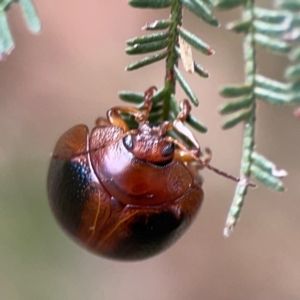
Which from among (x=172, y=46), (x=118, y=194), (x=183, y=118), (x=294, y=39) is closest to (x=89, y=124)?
(x=118, y=194)

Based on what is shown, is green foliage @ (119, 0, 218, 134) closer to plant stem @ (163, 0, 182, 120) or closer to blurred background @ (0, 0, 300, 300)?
plant stem @ (163, 0, 182, 120)

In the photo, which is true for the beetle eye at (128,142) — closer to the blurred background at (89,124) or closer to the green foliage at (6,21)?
the green foliage at (6,21)

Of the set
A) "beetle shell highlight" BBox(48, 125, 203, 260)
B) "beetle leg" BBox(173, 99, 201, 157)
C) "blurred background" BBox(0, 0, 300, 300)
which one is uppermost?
"beetle leg" BBox(173, 99, 201, 157)

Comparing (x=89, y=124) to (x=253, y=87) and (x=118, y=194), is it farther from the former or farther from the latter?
(x=253, y=87)

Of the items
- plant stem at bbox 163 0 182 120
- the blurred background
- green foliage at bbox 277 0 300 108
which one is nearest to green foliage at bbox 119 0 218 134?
plant stem at bbox 163 0 182 120

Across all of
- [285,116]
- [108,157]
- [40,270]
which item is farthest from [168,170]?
[40,270]

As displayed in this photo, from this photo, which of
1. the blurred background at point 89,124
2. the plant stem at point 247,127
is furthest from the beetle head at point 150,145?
the blurred background at point 89,124

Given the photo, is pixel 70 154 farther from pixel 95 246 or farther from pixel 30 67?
pixel 30 67
